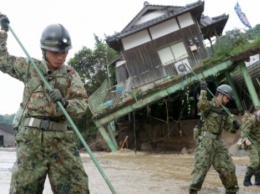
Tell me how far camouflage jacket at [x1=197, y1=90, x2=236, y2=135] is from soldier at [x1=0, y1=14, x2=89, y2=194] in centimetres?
311

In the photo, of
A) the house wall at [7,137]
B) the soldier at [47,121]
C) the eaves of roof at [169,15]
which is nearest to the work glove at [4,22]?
the soldier at [47,121]

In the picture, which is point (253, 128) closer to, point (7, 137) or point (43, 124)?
point (43, 124)

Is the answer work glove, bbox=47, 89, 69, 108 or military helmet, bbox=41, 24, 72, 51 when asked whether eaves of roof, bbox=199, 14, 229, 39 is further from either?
work glove, bbox=47, 89, 69, 108

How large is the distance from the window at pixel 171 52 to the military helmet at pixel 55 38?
18.0m

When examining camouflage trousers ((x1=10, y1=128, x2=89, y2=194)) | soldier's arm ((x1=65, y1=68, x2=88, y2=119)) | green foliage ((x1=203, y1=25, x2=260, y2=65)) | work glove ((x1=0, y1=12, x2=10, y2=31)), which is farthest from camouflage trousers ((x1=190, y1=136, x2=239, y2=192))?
green foliage ((x1=203, y1=25, x2=260, y2=65))

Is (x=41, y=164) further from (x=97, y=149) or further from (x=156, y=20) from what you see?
(x=97, y=149)

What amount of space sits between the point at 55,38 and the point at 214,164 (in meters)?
3.74

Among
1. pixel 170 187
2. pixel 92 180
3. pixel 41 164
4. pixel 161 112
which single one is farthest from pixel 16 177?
pixel 161 112

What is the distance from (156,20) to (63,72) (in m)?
18.2

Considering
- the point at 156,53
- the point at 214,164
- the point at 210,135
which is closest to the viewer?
the point at 214,164

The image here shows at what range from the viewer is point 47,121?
11.8 ft

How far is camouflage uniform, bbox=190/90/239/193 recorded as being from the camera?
5.98 meters

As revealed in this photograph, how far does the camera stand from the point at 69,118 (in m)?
3.43

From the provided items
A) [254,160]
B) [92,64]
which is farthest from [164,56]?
[92,64]
